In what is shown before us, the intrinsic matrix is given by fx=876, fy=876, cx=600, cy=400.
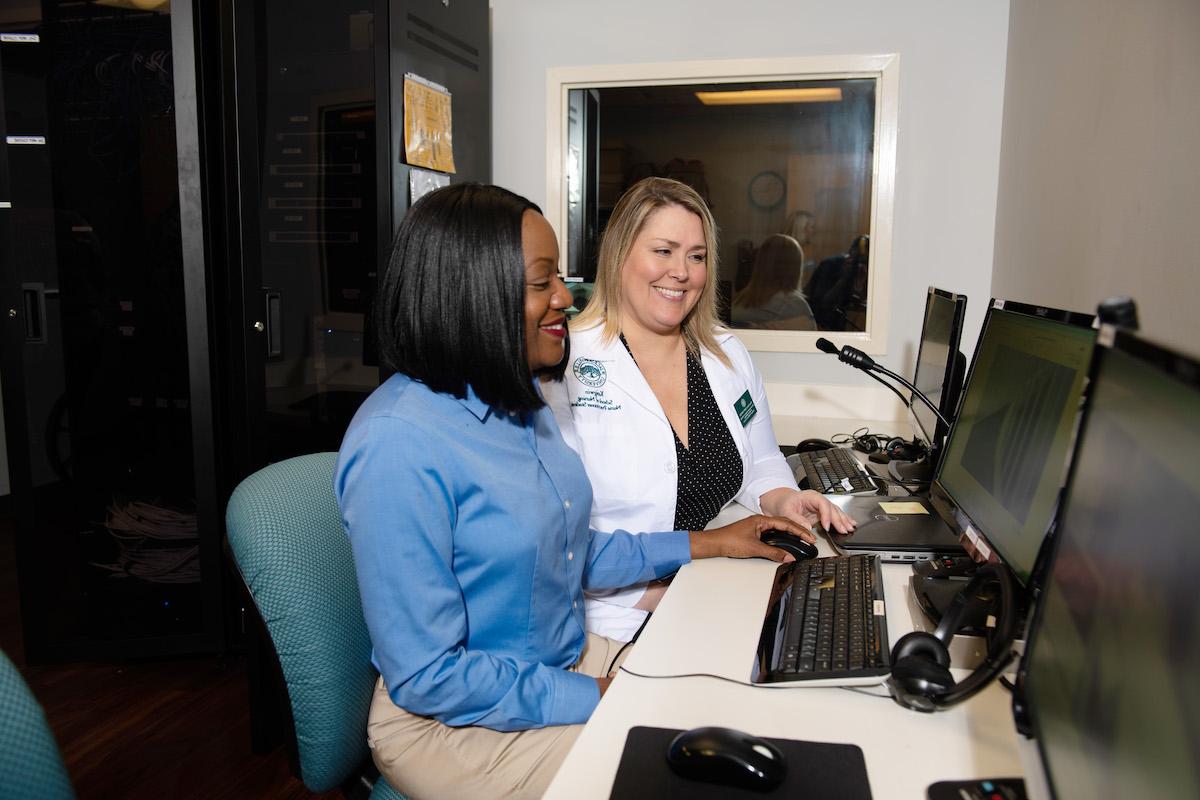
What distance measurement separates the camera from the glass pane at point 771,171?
9.82ft

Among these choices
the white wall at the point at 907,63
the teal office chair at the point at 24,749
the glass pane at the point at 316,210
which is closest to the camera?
the teal office chair at the point at 24,749

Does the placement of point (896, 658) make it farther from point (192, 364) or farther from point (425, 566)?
point (192, 364)

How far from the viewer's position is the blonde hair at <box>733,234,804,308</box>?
10.1 ft

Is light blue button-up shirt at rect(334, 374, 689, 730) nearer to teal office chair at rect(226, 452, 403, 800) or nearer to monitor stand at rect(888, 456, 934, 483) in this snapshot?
teal office chair at rect(226, 452, 403, 800)

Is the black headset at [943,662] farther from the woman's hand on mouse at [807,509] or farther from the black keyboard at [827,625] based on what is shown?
the woman's hand on mouse at [807,509]

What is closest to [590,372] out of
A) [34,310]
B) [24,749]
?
[24,749]

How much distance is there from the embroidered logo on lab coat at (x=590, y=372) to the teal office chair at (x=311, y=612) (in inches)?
30.9

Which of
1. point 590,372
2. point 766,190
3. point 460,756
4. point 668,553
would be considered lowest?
point 460,756

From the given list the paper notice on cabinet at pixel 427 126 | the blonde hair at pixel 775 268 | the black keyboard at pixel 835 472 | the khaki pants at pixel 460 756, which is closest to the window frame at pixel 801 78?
the blonde hair at pixel 775 268

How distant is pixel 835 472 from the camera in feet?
6.75

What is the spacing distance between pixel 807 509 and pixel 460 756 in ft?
2.92

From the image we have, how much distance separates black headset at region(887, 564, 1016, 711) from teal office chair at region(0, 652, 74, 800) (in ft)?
2.68

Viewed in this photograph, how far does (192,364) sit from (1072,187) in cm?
226

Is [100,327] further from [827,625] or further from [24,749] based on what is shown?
[827,625]
